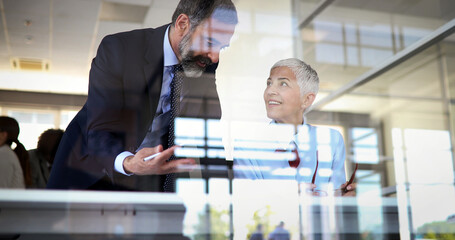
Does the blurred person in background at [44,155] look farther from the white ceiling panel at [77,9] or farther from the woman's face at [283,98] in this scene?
the woman's face at [283,98]

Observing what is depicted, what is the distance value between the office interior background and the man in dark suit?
6cm

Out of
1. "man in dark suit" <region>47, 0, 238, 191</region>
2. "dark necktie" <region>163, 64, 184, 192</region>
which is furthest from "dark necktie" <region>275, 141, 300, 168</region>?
"dark necktie" <region>163, 64, 184, 192</region>

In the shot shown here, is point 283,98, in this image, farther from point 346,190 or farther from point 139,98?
point 139,98

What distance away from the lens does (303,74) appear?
7.31 feet

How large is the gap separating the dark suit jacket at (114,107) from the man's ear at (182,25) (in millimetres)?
48

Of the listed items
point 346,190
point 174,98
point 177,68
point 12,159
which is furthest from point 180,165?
point 346,190

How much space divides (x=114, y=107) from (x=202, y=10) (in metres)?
0.52

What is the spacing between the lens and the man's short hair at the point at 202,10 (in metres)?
2.07

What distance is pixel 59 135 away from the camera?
1881 mm

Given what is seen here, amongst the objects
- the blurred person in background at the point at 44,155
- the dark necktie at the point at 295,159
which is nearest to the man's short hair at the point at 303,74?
the dark necktie at the point at 295,159

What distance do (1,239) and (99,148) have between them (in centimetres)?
42

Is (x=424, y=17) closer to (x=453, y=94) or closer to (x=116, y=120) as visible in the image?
(x=453, y=94)

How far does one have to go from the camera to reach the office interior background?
1.97 m

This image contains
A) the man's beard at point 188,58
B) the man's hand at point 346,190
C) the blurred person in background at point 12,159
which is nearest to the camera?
the blurred person in background at point 12,159
